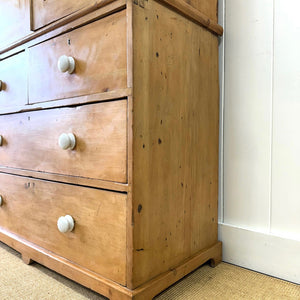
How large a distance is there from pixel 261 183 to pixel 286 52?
0.43m

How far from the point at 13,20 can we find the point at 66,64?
0.44 metres

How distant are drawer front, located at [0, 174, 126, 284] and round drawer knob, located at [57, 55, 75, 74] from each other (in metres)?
0.34

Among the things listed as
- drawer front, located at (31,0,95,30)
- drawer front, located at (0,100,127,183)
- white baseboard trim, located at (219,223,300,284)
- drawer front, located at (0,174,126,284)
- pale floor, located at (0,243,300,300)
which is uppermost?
drawer front, located at (31,0,95,30)

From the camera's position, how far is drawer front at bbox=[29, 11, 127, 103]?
0.74 meters

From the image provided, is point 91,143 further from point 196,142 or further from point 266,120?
point 266,120

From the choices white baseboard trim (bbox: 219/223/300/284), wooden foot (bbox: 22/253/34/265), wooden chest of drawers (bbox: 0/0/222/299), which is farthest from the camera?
wooden foot (bbox: 22/253/34/265)

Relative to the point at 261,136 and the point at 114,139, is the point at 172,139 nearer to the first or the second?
the point at 114,139

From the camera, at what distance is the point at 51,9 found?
91cm

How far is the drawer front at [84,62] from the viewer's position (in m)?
0.74

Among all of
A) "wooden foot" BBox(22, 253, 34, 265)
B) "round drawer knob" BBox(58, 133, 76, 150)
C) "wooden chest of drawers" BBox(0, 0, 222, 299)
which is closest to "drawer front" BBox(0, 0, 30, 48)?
"wooden chest of drawers" BBox(0, 0, 222, 299)

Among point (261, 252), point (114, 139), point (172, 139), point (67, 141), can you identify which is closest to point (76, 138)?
point (67, 141)

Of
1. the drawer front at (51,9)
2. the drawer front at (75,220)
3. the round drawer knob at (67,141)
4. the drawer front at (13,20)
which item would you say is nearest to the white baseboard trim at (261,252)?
the drawer front at (75,220)

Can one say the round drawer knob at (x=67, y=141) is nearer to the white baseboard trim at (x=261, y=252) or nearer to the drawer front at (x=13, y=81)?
the drawer front at (x=13, y=81)

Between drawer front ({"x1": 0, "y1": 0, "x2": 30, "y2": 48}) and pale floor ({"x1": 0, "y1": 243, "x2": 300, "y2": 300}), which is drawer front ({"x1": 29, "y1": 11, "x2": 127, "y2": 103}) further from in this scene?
pale floor ({"x1": 0, "y1": 243, "x2": 300, "y2": 300})
